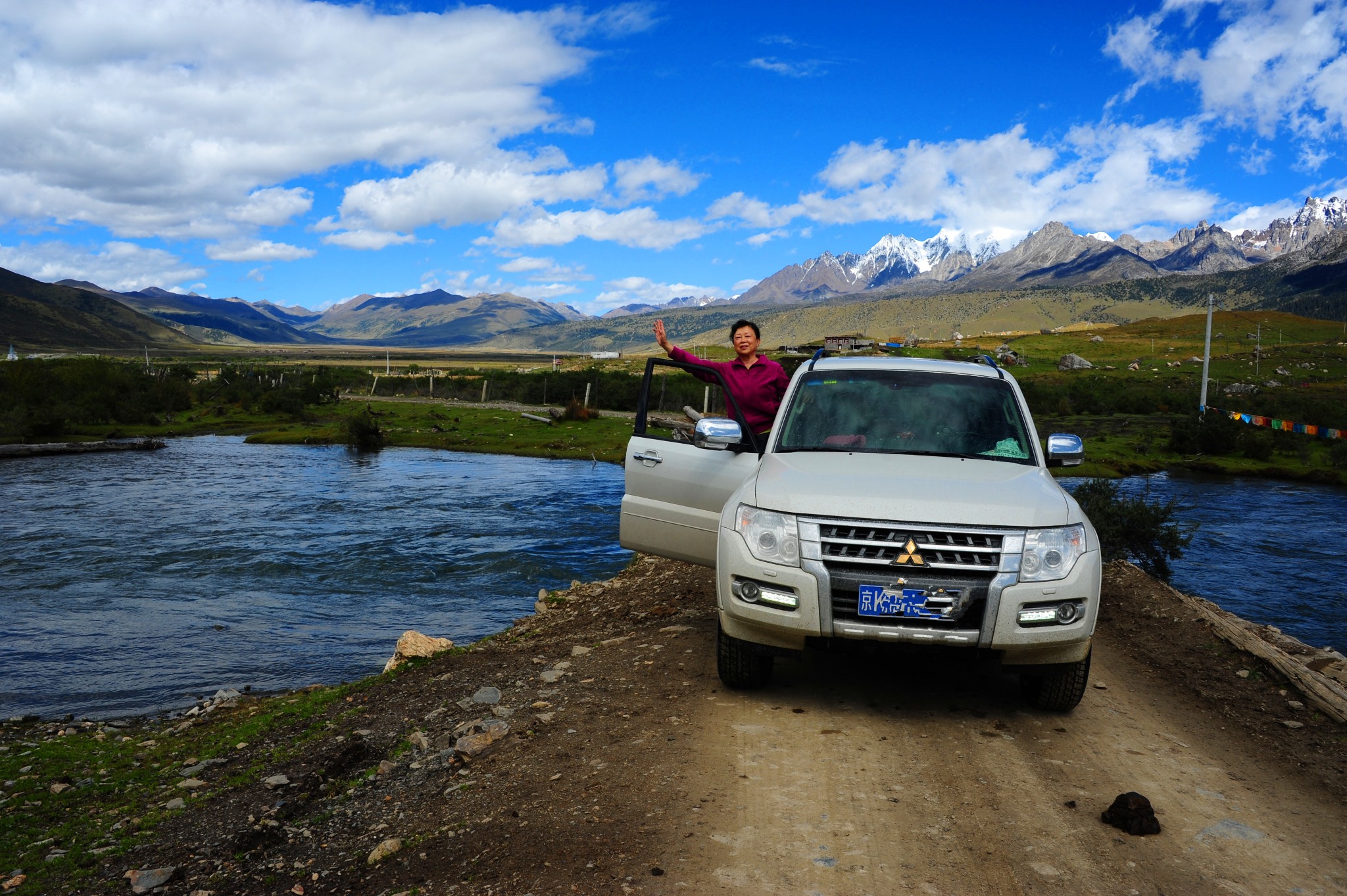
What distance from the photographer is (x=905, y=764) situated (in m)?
4.89

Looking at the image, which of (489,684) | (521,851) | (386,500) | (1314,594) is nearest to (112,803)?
(489,684)

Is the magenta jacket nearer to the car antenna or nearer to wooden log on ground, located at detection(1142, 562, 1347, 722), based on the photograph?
the car antenna

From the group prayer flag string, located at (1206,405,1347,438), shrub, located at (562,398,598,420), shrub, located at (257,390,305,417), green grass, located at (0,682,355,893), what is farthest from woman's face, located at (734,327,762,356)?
shrub, located at (257,390,305,417)

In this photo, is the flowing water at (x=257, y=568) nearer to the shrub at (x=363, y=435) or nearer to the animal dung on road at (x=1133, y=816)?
the shrub at (x=363, y=435)

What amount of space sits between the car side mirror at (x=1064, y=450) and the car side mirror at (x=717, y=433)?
205 centimetres

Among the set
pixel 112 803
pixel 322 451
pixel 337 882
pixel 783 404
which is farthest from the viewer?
pixel 322 451

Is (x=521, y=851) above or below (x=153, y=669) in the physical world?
above

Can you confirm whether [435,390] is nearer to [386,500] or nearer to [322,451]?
[322,451]

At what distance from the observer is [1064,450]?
5938mm

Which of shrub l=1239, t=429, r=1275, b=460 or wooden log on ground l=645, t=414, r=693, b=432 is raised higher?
wooden log on ground l=645, t=414, r=693, b=432

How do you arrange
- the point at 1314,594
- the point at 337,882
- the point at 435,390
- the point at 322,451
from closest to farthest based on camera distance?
the point at 337,882 → the point at 1314,594 → the point at 322,451 → the point at 435,390

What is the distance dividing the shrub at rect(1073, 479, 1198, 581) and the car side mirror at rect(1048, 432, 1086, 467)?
7.69m

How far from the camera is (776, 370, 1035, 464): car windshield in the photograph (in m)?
6.09

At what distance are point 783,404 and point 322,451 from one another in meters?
31.3
